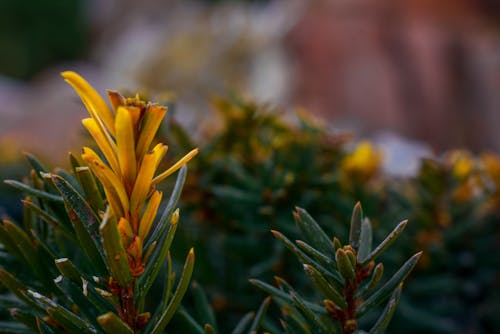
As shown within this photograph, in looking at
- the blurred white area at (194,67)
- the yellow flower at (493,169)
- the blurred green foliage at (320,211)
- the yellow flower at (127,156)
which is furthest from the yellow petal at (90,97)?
the blurred white area at (194,67)

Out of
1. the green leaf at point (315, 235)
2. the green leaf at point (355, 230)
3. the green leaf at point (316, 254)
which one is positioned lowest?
the green leaf at point (316, 254)

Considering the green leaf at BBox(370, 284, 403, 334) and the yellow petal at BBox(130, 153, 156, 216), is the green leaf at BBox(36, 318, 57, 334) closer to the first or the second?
the yellow petal at BBox(130, 153, 156, 216)

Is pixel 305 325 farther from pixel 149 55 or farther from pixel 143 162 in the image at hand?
pixel 149 55

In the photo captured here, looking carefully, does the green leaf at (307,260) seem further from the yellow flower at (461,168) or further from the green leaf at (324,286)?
the yellow flower at (461,168)

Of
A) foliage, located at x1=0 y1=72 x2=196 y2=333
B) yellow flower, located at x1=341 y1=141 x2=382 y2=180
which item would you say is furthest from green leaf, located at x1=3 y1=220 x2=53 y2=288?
yellow flower, located at x1=341 y1=141 x2=382 y2=180

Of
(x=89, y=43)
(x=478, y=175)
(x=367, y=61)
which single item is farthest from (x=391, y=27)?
(x=89, y=43)

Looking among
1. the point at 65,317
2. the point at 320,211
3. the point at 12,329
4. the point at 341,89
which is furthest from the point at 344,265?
the point at 341,89
